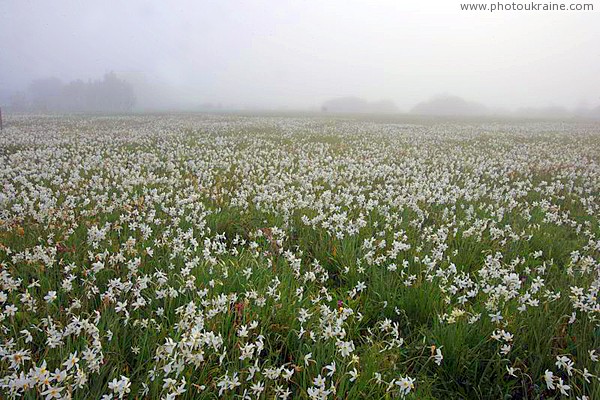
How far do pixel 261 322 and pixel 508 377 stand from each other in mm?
2079

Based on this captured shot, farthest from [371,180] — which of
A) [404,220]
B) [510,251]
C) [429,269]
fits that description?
[429,269]

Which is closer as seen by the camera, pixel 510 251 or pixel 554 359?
pixel 554 359

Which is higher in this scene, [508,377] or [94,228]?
[94,228]

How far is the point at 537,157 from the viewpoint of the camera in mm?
14414

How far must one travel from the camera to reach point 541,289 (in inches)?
156

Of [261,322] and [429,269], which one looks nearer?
[261,322]

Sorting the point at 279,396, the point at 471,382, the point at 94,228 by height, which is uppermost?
the point at 94,228

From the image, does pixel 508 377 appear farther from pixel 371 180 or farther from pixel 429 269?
pixel 371 180

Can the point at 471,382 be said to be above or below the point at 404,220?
below

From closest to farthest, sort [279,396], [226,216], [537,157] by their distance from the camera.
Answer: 1. [279,396]
2. [226,216]
3. [537,157]

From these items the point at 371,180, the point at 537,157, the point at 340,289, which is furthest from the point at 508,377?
the point at 537,157

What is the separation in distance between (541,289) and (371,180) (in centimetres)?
571

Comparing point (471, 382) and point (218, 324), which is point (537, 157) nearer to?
point (471, 382)

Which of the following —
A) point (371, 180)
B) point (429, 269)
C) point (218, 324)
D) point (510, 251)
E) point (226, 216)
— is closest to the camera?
point (218, 324)
